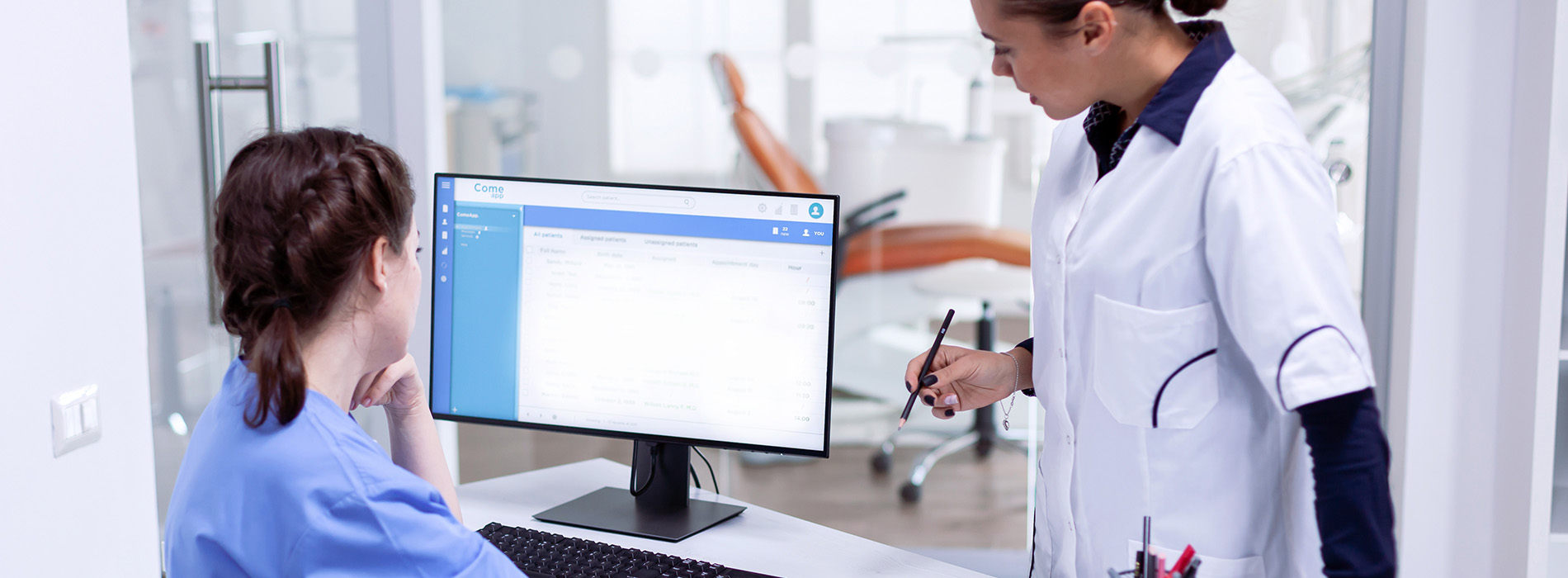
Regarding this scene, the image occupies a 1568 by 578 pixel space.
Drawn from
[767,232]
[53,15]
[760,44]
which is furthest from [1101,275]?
[760,44]

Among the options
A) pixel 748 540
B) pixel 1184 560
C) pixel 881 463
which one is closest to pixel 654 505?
pixel 748 540

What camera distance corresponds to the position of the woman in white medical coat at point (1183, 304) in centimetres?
94

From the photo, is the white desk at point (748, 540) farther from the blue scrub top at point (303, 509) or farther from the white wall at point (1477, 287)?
the white wall at point (1477, 287)

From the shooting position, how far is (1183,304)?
3.43 feet

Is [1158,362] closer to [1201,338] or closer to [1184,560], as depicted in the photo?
[1201,338]

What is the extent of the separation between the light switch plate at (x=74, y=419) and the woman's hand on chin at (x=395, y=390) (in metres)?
0.55

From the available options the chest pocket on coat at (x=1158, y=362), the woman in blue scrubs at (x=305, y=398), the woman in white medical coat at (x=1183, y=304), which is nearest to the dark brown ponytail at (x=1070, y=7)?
the woman in white medical coat at (x=1183, y=304)

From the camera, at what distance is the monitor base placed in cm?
133

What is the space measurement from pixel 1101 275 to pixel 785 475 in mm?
2390

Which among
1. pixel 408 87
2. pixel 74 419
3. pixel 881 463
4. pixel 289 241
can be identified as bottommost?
pixel 881 463

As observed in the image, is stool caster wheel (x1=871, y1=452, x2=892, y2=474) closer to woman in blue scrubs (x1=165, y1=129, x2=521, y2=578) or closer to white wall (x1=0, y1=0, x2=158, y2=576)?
white wall (x1=0, y1=0, x2=158, y2=576)

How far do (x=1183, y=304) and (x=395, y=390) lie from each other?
0.84 meters

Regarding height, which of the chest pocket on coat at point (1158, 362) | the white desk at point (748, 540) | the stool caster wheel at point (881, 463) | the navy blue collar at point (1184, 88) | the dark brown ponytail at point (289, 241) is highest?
the navy blue collar at point (1184, 88)

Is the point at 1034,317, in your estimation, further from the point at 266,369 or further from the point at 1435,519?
the point at 1435,519
